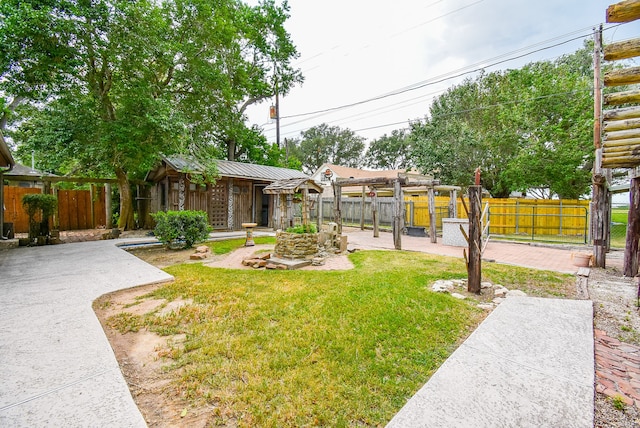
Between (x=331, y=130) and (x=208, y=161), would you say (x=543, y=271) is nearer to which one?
(x=208, y=161)

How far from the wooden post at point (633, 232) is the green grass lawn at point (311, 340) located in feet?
4.75

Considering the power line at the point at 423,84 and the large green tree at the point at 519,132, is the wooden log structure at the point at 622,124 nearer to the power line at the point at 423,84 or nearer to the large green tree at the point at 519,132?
the power line at the point at 423,84

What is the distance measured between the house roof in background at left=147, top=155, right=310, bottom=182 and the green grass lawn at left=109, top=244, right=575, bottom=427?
5266mm

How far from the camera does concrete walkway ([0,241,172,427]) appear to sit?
72.0 inches

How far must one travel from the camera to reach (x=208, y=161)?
10.9 m

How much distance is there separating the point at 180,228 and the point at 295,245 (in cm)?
385

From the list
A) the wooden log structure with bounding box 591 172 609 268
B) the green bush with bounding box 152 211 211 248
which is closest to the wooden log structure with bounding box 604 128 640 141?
the wooden log structure with bounding box 591 172 609 268

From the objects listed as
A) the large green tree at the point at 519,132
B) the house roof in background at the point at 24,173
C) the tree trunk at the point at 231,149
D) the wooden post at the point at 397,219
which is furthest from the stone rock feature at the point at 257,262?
the tree trunk at the point at 231,149

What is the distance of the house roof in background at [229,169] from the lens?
36.2 ft

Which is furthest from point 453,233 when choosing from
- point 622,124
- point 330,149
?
point 330,149

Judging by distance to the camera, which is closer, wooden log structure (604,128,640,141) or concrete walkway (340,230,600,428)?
concrete walkway (340,230,600,428)

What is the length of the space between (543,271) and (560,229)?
8.92 m

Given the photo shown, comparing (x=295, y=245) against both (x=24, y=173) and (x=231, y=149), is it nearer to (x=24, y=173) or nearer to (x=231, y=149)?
(x=24, y=173)

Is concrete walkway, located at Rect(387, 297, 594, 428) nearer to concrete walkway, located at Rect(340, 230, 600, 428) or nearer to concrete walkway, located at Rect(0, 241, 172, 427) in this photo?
concrete walkway, located at Rect(340, 230, 600, 428)
